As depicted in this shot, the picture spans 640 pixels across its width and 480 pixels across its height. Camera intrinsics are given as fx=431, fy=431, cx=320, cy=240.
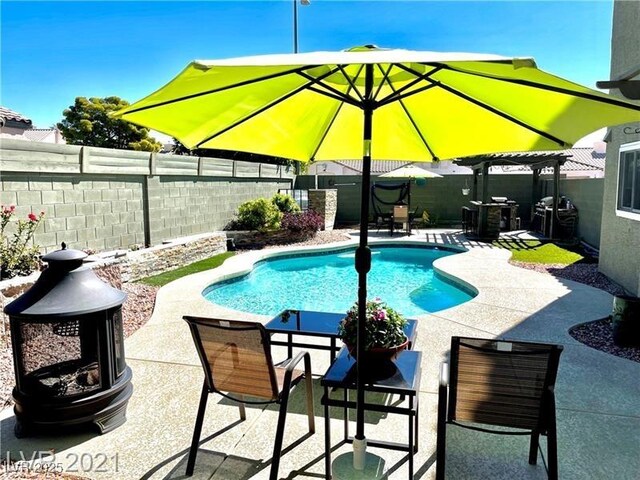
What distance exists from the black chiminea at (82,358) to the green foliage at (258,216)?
9.73m

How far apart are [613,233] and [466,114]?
6253 millimetres

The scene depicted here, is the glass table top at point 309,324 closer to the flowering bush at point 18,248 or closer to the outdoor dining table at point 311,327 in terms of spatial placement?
the outdoor dining table at point 311,327

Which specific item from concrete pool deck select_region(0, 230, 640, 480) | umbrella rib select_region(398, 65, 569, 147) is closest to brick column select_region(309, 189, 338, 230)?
concrete pool deck select_region(0, 230, 640, 480)

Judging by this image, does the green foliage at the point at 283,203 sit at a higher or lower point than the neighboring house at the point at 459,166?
lower

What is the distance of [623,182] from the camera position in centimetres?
756

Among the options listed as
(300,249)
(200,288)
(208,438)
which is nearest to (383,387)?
(208,438)

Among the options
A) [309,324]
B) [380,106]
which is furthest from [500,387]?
[309,324]

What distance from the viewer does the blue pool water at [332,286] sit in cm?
806

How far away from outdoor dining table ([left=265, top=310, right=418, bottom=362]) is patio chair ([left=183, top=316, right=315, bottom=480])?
0.87 meters

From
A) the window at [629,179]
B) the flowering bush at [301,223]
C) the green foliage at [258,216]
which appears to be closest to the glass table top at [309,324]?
the window at [629,179]

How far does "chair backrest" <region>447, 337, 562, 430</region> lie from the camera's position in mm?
2314

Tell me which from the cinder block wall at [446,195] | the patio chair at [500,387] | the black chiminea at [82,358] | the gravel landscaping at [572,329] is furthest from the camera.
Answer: the cinder block wall at [446,195]

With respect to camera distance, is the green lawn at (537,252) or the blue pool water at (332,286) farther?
the green lawn at (537,252)

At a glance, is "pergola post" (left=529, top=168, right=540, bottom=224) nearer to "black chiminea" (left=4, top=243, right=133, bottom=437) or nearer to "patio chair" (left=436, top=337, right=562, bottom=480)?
"patio chair" (left=436, top=337, right=562, bottom=480)
